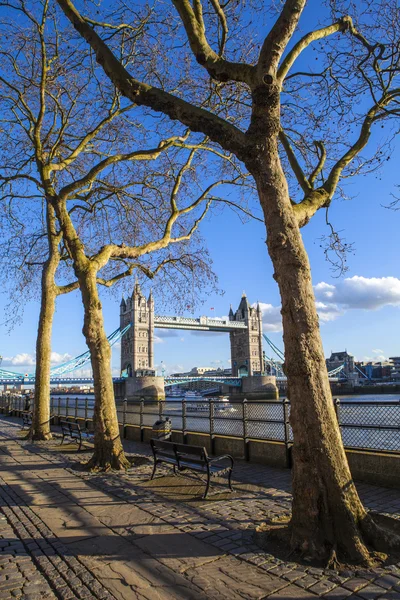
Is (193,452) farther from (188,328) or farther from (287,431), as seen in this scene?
(188,328)

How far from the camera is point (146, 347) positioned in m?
94.5

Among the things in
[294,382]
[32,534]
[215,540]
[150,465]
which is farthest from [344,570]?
[150,465]

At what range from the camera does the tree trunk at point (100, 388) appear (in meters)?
7.50

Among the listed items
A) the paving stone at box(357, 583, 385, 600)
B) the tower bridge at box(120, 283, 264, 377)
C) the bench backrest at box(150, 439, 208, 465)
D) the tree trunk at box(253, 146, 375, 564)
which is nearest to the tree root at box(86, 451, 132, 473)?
the bench backrest at box(150, 439, 208, 465)

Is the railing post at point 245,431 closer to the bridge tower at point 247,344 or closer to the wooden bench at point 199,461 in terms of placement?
the wooden bench at point 199,461

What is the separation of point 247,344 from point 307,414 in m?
102

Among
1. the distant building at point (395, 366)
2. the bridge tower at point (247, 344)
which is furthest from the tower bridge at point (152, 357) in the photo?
the distant building at point (395, 366)

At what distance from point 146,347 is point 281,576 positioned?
92446mm

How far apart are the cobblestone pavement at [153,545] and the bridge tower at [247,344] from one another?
95039 mm

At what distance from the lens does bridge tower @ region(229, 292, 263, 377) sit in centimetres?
10356

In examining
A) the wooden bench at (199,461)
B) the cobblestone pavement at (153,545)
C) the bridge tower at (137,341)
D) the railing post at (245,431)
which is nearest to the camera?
the cobblestone pavement at (153,545)

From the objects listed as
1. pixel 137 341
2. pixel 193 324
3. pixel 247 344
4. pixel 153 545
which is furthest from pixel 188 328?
pixel 153 545

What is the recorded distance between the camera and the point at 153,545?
12.5ft

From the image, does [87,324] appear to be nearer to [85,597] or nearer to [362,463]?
[362,463]
